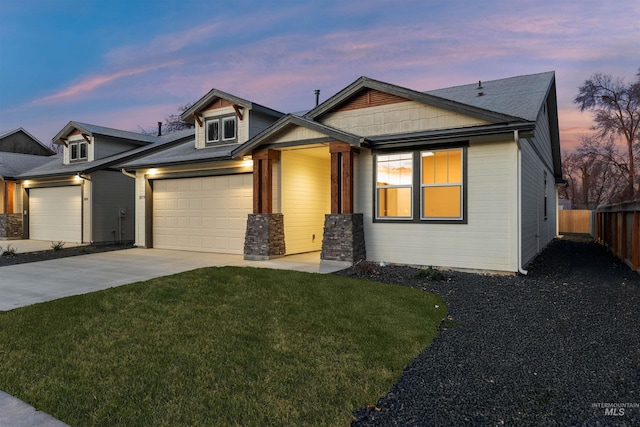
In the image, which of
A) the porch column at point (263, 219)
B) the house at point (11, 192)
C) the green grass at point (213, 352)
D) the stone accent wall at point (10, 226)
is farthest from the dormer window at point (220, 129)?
the stone accent wall at point (10, 226)

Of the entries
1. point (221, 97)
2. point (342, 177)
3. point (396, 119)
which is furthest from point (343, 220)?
point (221, 97)

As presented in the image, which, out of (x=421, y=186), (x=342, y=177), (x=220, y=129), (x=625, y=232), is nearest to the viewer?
(x=421, y=186)

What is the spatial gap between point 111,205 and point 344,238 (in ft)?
39.4

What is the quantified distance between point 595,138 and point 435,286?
1151 inches

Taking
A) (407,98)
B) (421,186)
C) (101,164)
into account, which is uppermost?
(407,98)

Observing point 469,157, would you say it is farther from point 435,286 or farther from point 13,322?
point 13,322

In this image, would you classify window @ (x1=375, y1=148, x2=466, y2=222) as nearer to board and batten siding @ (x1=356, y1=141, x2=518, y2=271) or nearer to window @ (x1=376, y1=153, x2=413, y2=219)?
window @ (x1=376, y1=153, x2=413, y2=219)

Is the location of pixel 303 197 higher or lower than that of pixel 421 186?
lower

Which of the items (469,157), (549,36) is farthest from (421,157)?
(549,36)

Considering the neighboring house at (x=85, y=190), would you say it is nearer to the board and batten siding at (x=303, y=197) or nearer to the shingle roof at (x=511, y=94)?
the board and batten siding at (x=303, y=197)

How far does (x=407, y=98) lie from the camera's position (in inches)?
372

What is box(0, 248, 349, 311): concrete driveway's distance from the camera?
661cm

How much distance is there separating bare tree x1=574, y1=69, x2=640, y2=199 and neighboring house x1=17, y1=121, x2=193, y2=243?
2818 centimetres

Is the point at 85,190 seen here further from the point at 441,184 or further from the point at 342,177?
the point at 441,184
